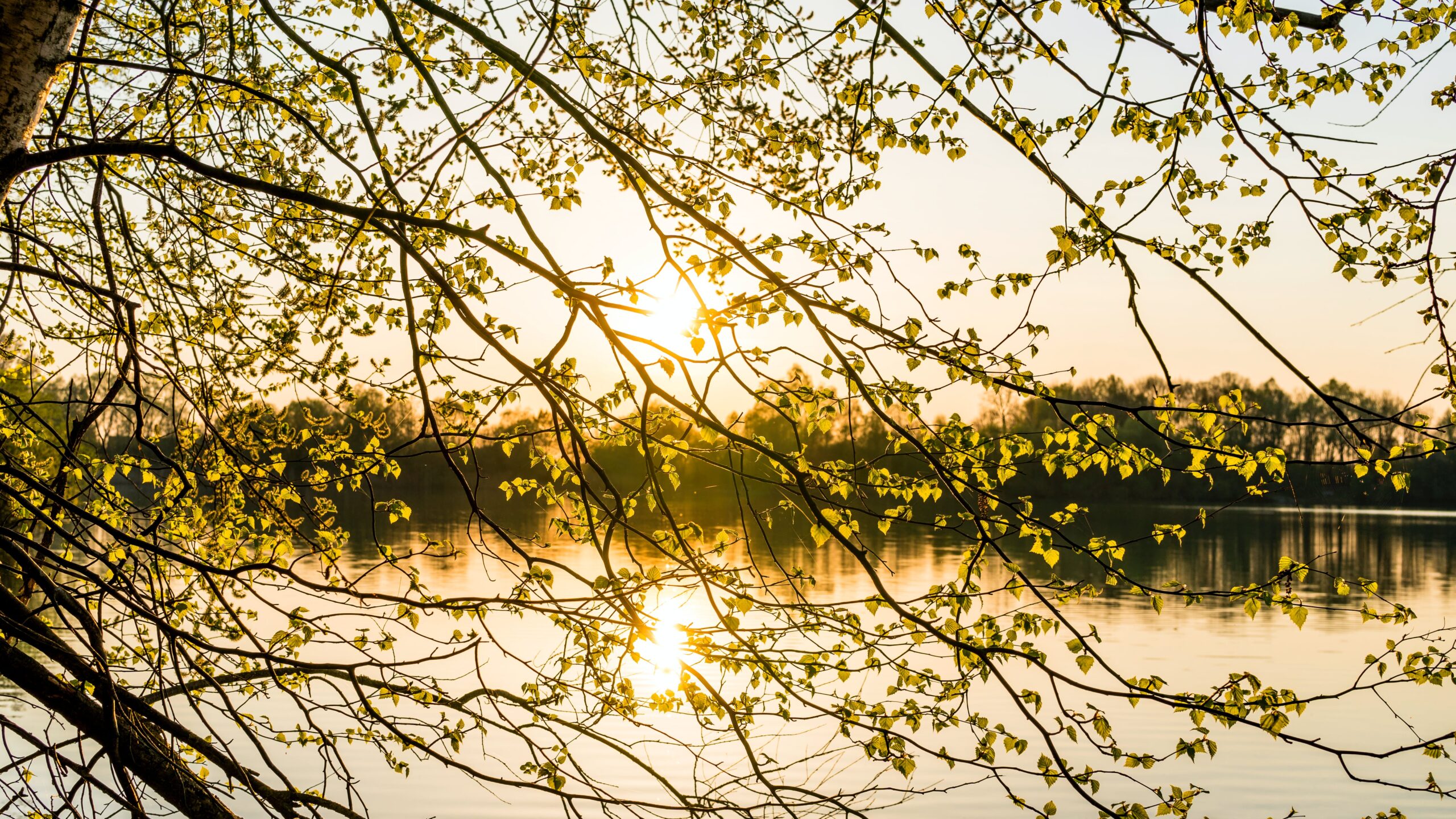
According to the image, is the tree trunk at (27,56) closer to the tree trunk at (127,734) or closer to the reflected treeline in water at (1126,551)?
the tree trunk at (127,734)

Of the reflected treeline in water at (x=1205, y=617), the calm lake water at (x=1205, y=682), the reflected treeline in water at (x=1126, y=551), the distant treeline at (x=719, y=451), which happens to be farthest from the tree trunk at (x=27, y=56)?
the reflected treeline in water at (x=1126, y=551)

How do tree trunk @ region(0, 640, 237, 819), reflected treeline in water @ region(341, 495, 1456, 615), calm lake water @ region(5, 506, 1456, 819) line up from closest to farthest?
tree trunk @ region(0, 640, 237, 819)
calm lake water @ region(5, 506, 1456, 819)
reflected treeline in water @ region(341, 495, 1456, 615)

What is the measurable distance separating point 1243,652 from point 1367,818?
779 inches

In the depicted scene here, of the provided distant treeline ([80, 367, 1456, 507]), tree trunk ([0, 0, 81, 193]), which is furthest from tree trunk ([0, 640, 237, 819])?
tree trunk ([0, 0, 81, 193])

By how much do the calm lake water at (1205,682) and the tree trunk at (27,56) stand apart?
7.21ft

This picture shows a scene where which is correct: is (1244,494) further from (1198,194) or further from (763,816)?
(763,816)

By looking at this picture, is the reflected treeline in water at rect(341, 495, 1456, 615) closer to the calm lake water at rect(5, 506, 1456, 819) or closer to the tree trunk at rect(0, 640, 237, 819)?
the calm lake water at rect(5, 506, 1456, 819)

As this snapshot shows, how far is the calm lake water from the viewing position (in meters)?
13.5

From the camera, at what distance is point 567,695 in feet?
13.8

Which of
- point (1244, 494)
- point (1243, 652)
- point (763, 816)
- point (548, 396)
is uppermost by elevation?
point (548, 396)

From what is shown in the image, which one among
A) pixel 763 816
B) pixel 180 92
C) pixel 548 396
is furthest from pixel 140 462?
pixel 763 816

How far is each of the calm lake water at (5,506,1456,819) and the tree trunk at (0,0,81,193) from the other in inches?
86.5

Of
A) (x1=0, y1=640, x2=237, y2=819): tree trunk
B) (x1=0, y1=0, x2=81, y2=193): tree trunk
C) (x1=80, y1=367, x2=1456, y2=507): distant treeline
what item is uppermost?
(x1=0, y1=0, x2=81, y2=193): tree trunk

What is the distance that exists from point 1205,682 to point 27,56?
1891 cm
